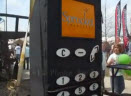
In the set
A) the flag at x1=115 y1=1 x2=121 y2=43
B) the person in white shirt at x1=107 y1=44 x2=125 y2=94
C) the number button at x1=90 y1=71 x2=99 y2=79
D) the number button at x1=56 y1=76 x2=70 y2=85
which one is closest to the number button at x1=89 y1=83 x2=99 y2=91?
the number button at x1=90 y1=71 x2=99 y2=79

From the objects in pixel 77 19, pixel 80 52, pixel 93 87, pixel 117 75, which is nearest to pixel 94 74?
pixel 93 87

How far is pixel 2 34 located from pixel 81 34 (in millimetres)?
7476

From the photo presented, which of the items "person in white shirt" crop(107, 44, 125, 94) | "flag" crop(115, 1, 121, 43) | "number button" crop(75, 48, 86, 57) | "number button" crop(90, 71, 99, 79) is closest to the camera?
"number button" crop(75, 48, 86, 57)

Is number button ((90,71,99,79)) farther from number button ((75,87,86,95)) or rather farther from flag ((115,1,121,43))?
flag ((115,1,121,43))

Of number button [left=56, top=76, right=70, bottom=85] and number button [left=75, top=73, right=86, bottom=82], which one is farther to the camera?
number button [left=75, top=73, right=86, bottom=82]

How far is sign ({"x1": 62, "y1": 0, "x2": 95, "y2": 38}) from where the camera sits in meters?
2.09

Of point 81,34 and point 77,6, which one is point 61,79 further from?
point 77,6

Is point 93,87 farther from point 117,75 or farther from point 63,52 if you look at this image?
point 117,75

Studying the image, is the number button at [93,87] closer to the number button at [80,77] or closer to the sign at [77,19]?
the number button at [80,77]

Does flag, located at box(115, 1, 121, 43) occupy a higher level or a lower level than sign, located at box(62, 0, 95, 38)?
higher

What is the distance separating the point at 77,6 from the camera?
7.11 ft

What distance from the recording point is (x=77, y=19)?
2.18 meters

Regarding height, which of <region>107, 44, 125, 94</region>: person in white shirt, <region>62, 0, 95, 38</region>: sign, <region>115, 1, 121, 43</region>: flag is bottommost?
<region>107, 44, 125, 94</region>: person in white shirt

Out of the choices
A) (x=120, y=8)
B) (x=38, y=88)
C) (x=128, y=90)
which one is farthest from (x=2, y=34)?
(x=120, y=8)
